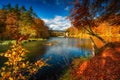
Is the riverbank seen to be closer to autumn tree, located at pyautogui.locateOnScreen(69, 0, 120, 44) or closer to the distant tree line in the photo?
autumn tree, located at pyautogui.locateOnScreen(69, 0, 120, 44)

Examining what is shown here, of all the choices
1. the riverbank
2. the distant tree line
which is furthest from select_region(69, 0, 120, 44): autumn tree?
the distant tree line

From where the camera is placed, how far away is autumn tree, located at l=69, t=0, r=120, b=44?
7484 millimetres

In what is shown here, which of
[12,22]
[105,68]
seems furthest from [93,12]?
[12,22]

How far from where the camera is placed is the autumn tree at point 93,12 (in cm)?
748

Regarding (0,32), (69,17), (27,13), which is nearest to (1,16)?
(0,32)

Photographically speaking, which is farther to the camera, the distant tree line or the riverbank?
the distant tree line

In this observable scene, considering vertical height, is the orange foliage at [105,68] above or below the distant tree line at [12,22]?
below

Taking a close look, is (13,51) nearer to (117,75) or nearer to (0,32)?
(117,75)

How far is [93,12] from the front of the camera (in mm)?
8000

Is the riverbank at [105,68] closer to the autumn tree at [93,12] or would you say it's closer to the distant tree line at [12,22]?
the autumn tree at [93,12]

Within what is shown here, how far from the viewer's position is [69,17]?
871cm

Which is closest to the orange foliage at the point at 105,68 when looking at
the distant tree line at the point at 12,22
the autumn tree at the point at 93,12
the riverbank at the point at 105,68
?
the riverbank at the point at 105,68

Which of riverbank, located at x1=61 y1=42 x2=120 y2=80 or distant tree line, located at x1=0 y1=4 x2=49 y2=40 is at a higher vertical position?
distant tree line, located at x1=0 y1=4 x2=49 y2=40

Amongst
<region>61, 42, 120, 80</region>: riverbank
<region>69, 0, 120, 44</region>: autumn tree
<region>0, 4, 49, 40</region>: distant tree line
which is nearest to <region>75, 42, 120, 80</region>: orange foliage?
<region>61, 42, 120, 80</region>: riverbank
